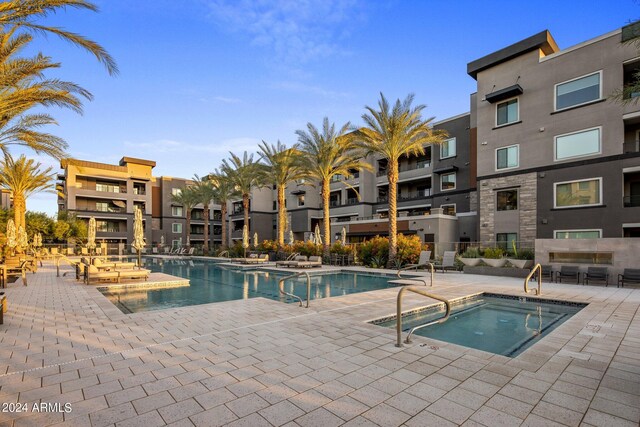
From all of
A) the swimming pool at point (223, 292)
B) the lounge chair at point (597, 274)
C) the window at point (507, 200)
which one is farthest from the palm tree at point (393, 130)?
the lounge chair at point (597, 274)

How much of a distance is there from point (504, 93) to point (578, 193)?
8307mm

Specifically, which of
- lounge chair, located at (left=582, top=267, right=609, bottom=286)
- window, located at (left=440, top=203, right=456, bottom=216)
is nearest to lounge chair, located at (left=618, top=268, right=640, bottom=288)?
lounge chair, located at (left=582, top=267, right=609, bottom=286)

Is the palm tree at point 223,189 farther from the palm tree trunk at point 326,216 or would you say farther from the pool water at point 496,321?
the pool water at point 496,321

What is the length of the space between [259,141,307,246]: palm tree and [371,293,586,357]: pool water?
19.0m

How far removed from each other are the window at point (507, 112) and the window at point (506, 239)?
317 inches

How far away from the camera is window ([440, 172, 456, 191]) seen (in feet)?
102

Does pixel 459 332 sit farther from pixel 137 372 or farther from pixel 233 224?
pixel 233 224

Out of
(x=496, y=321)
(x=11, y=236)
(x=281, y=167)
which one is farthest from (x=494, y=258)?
(x=11, y=236)

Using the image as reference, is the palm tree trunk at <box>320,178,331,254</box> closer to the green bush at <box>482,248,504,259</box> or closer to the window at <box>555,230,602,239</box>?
the green bush at <box>482,248,504,259</box>

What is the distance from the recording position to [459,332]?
23.5 ft

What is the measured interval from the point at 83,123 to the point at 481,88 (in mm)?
25545

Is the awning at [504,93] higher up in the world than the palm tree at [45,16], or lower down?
higher up

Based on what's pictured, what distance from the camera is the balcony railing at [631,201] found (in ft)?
58.6

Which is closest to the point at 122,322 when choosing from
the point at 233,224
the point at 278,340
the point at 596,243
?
the point at 278,340
